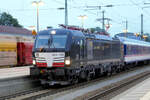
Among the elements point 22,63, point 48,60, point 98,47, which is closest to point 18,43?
point 22,63

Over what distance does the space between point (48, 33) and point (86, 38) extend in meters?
2.76

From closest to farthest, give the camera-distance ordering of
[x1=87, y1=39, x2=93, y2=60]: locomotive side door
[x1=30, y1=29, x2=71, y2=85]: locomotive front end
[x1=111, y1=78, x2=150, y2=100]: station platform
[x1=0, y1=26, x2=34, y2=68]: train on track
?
[x1=111, y1=78, x2=150, y2=100]: station platform
[x1=30, y1=29, x2=71, y2=85]: locomotive front end
[x1=87, y1=39, x2=93, y2=60]: locomotive side door
[x1=0, y1=26, x2=34, y2=68]: train on track

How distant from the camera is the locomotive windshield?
14.7 metres

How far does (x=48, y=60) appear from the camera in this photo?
14508 mm

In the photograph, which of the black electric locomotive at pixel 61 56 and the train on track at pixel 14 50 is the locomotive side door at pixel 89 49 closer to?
the black electric locomotive at pixel 61 56

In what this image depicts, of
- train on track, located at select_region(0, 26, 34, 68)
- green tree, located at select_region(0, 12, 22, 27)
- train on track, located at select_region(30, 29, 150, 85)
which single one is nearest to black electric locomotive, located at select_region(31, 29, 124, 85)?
train on track, located at select_region(30, 29, 150, 85)

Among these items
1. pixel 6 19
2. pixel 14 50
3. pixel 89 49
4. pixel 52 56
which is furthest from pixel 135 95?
pixel 6 19

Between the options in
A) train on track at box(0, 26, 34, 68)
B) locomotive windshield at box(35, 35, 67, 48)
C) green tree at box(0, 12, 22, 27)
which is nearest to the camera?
locomotive windshield at box(35, 35, 67, 48)

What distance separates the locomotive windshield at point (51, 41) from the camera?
14711mm

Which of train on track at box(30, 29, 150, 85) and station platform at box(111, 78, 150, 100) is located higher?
train on track at box(30, 29, 150, 85)

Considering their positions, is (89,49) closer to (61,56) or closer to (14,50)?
(61,56)

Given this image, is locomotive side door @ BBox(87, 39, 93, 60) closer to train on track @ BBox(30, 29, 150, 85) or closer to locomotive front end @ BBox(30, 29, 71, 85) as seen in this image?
train on track @ BBox(30, 29, 150, 85)

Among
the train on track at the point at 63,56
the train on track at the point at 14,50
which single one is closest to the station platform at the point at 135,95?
the train on track at the point at 63,56

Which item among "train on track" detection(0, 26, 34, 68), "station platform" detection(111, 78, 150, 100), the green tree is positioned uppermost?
the green tree
